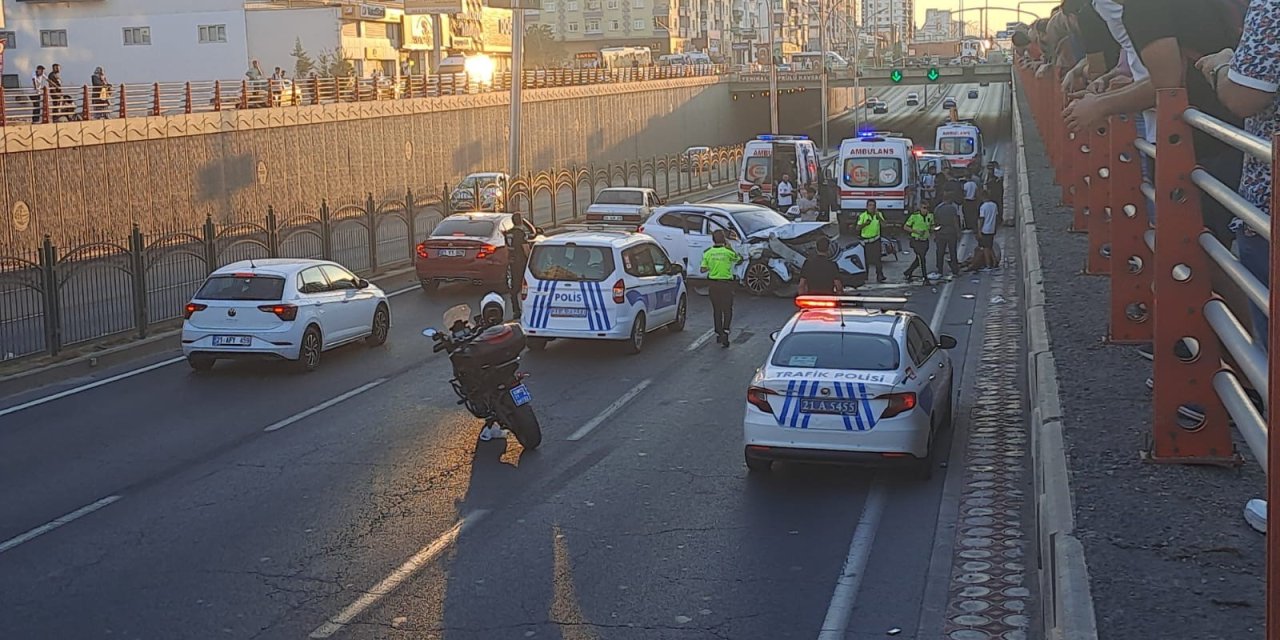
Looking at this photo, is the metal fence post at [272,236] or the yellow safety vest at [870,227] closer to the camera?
the metal fence post at [272,236]

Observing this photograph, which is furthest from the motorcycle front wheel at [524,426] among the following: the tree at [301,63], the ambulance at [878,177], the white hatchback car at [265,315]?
the tree at [301,63]

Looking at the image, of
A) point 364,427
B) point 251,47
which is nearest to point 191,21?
point 251,47

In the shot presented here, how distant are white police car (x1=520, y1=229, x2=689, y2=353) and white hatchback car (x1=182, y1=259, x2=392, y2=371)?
8.80 feet

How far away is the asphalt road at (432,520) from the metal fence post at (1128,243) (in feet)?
7.11

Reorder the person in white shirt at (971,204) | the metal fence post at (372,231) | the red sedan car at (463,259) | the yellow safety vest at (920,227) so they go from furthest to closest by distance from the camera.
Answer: the person in white shirt at (971,204)
the metal fence post at (372,231)
the yellow safety vest at (920,227)
the red sedan car at (463,259)

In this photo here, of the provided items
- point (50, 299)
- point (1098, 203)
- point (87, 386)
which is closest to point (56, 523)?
point (87, 386)

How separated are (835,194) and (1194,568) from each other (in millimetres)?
38271

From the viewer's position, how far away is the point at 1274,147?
2.51m

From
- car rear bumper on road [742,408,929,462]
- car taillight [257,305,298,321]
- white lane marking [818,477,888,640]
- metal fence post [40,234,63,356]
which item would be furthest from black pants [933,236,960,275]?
car rear bumper on road [742,408,929,462]

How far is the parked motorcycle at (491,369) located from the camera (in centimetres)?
1395

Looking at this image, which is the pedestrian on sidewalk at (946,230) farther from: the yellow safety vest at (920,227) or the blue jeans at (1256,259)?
the blue jeans at (1256,259)

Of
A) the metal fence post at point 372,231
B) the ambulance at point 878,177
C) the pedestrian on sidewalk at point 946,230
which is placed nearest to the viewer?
the pedestrian on sidewalk at point 946,230

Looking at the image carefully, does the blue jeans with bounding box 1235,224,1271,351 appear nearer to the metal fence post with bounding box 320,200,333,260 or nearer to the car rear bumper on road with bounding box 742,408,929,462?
the car rear bumper on road with bounding box 742,408,929,462

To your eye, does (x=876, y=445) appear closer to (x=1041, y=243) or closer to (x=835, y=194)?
(x=1041, y=243)
